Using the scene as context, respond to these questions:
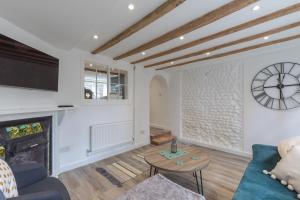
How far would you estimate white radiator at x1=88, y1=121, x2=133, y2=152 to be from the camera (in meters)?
3.20

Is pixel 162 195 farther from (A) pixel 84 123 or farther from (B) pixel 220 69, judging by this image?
(B) pixel 220 69

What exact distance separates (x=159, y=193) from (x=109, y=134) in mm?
2178

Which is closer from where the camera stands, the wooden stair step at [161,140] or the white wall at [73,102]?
the white wall at [73,102]

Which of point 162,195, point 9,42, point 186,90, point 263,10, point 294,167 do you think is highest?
point 263,10

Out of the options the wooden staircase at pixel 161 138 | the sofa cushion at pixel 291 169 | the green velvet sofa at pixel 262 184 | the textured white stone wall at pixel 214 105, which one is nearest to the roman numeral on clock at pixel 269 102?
the textured white stone wall at pixel 214 105

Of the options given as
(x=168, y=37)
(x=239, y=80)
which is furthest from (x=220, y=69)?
(x=168, y=37)

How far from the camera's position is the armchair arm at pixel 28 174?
145 cm

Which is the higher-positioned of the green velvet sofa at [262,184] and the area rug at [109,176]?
the green velvet sofa at [262,184]

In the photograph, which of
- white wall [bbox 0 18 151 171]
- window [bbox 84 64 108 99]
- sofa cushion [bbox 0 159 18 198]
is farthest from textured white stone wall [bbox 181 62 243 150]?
sofa cushion [bbox 0 159 18 198]

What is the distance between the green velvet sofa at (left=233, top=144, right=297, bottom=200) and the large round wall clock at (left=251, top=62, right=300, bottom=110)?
1.59 meters

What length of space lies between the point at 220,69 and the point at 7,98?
4.12m

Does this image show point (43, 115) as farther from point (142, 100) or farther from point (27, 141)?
point (142, 100)

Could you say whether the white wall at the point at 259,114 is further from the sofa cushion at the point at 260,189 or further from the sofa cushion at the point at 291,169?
the sofa cushion at the point at 260,189

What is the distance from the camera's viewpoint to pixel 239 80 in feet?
11.9
